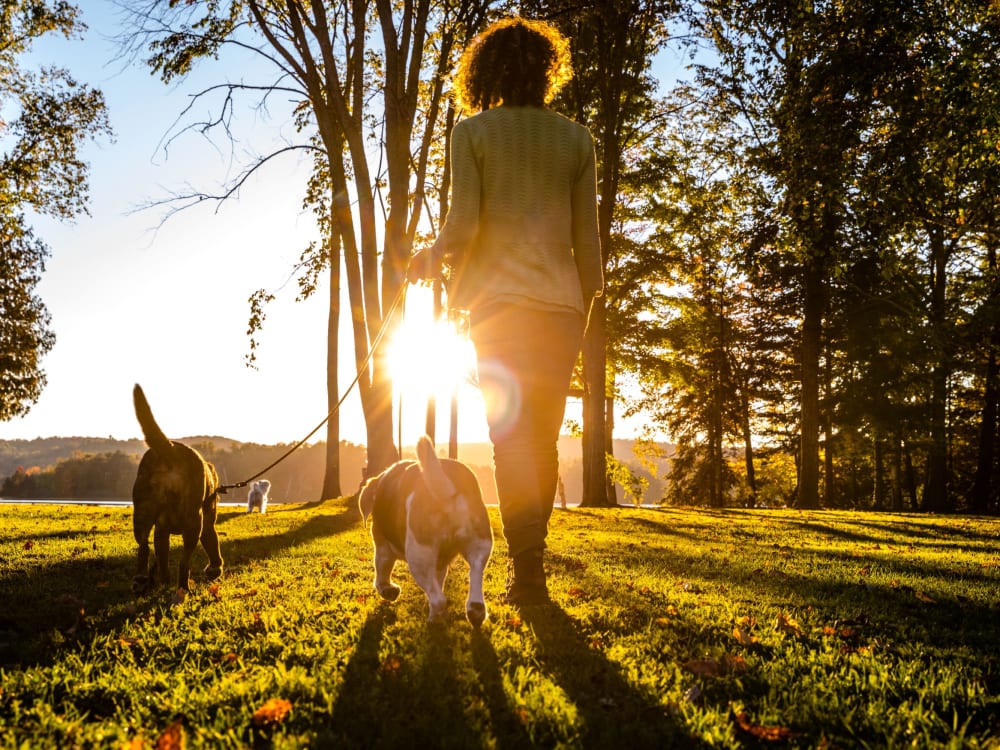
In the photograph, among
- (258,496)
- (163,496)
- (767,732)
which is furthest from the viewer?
(258,496)

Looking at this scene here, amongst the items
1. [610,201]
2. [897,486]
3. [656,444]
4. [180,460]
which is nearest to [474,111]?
[180,460]

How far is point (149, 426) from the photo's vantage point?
14.9 feet

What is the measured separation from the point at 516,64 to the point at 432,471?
2.43 m

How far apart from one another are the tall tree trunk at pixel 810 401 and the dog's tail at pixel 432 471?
20.9 metres

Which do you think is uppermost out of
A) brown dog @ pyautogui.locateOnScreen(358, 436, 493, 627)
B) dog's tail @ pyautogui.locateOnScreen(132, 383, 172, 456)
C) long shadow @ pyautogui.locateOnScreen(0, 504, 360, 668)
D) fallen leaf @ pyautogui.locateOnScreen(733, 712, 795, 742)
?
dog's tail @ pyautogui.locateOnScreen(132, 383, 172, 456)

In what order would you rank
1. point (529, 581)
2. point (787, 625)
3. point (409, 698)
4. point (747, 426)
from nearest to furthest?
point (409, 698)
point (787, 625)
point (529, 581)
point (747, 426)

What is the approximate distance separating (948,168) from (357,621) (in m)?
11.0

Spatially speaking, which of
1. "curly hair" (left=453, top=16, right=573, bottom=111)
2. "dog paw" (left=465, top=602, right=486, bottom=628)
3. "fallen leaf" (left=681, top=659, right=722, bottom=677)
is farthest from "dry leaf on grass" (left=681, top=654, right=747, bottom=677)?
"curly hair" (left=453, top=16, right=573, bottom=111)

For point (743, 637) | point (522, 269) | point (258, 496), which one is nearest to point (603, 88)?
point (258, 496)

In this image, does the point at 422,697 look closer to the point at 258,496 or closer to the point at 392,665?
the point at 392,665

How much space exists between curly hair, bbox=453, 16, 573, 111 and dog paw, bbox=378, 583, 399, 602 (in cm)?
299

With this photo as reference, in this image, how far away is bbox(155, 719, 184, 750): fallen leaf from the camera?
2.10 metres

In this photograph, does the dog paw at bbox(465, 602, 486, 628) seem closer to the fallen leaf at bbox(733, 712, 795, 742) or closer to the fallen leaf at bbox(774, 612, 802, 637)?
the fallen leaf at bbox(733, 712, 795, 742)

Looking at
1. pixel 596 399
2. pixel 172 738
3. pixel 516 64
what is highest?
pixel 516 64
